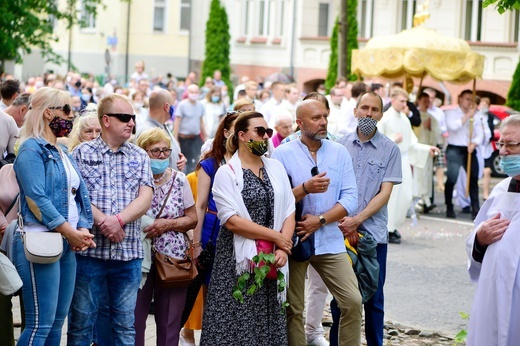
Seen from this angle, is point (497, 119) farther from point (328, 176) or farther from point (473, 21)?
point (328, 176)

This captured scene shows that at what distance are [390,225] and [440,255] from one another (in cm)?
75

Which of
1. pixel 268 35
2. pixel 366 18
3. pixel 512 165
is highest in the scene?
pixel 366 18

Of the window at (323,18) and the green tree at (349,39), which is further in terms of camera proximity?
the window at (323,18)

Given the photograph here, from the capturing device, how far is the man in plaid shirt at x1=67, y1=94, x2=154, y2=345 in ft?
24.0

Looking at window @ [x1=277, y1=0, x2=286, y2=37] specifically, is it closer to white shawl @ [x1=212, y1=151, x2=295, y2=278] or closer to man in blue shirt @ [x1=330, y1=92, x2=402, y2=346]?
man in blue shirt @ [x1=330, y1=92, x2=402, y2=346]

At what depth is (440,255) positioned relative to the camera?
14.4 meters

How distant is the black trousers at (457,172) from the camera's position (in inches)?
738

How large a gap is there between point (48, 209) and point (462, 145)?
12994 mm

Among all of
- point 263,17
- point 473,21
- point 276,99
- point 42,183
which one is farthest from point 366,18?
point 42,183

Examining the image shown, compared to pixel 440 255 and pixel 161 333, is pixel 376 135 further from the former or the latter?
pixel 440 255

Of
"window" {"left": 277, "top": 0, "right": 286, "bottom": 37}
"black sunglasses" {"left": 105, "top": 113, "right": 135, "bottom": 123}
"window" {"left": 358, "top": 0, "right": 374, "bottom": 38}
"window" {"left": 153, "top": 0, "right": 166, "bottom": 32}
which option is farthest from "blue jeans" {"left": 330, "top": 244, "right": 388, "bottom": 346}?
"window" {"left": 153, "top": 0, "right": 166, "bottom": 32}

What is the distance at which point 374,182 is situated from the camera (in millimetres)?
8648

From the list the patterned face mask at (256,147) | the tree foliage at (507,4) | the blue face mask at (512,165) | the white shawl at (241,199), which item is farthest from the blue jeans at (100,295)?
the tree foliage at (507,4)

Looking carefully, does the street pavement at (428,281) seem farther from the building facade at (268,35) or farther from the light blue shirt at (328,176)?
the building facade at (268,35)
